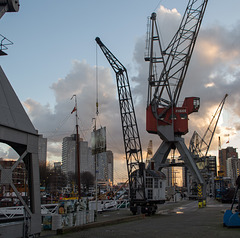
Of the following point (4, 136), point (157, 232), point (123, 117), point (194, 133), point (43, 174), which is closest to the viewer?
point (4, 136)

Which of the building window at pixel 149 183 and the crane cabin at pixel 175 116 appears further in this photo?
the crane cabin at pixel 175 116

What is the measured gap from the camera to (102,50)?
51562 millimetres

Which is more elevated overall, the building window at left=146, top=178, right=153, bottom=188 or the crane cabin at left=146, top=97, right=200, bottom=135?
the crane cabin at left=146, top=97, right=200, bottom=135

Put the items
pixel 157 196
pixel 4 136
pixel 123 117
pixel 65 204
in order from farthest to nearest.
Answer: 1. pixel 123 117
2. pixel 157 196
3. pixel 65 204
4. pixel 4 136

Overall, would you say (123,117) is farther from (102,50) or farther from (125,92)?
(102,50)

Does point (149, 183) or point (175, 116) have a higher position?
point (175, 116)

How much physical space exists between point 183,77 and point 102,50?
691 inches

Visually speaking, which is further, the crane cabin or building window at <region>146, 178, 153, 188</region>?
the crane cabin

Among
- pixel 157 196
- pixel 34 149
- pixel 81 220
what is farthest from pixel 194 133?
pixel 34 149

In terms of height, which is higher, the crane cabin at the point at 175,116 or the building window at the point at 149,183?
the crane cabin at the point at 175,116

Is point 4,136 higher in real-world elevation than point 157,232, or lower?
higher

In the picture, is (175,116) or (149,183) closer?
(149,183)

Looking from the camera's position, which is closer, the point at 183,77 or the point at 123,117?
the point at 123,117

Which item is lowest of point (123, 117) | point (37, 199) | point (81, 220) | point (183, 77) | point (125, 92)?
point (81, 220)
